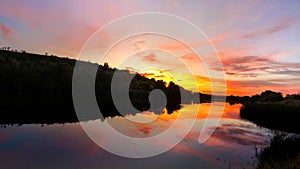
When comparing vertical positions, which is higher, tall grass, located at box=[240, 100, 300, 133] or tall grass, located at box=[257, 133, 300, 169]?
tall grass, located at box=[240, 100, 300, 133]

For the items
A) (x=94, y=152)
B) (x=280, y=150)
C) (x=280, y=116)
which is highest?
(x=280, y=116)

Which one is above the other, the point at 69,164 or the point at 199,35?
the point at 199,35

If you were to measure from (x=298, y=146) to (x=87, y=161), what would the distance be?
48.5 feet

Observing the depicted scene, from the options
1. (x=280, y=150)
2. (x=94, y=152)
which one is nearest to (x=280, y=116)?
(x=280, y=150)

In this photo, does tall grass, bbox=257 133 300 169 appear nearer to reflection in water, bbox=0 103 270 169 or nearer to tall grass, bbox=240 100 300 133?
reflection in water, bbox=0 103 270 169

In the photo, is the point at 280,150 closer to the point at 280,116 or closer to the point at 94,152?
the point at 94,152

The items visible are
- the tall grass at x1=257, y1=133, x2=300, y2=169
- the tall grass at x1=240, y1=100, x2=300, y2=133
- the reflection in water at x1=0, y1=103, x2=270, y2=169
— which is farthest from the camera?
the tall grass at x1=240, y1=100, x2=300, y2=133

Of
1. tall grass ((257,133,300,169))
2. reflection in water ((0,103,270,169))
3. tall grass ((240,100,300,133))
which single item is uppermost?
tall grass ((240,100,300,133))

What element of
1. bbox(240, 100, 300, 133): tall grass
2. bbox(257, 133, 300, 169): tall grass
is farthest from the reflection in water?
bbox(240, 100, 300, 133): tall grass

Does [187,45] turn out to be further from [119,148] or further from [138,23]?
[119,148]

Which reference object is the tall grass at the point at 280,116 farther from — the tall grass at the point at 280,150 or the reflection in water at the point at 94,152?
the tall grass at the point at 280,150

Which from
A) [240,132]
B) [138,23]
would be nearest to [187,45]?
[138,23]

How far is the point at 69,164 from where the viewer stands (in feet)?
50.2

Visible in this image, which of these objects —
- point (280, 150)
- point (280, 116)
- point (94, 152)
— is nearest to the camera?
point (280, 150)
